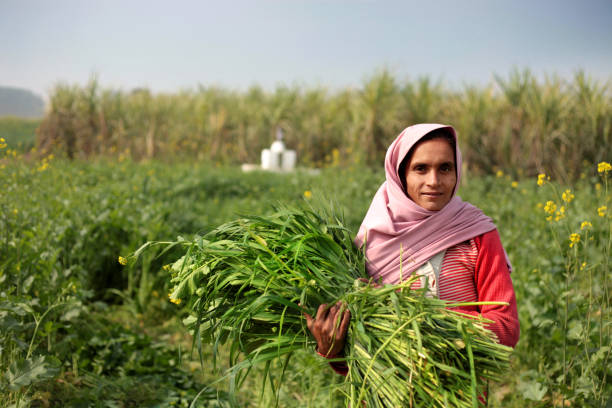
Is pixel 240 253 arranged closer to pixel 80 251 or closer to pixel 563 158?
pixel 80 251

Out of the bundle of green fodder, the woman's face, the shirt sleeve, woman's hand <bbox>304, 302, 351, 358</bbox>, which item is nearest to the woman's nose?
the woman's face

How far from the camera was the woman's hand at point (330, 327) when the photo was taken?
1.38 metres

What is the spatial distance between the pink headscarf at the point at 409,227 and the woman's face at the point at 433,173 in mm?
27

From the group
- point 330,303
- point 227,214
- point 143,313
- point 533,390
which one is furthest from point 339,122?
point 330,303

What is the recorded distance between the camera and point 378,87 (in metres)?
10.9

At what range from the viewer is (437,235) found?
1615 millimetres

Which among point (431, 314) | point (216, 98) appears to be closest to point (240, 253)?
point (431, 314)

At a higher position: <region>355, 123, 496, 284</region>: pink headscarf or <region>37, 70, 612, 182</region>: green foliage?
<region>37, 70, 612, 182</region>: green foliage

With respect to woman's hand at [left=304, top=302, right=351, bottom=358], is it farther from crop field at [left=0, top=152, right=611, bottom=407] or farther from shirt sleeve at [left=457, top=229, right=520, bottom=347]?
shirt sleeve at [left=457, top=229, right=520, bottom=347]

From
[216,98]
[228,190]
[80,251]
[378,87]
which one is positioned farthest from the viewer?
[216,98]

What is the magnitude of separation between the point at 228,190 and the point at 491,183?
5.03 metres

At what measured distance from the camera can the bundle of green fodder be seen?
1.29 meters

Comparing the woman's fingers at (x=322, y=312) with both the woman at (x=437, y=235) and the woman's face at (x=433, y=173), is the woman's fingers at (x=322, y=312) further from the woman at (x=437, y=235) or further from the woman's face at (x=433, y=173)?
the woman's face at (x=433, y=173)

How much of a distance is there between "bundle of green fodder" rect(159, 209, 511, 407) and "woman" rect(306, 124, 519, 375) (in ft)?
0.45
